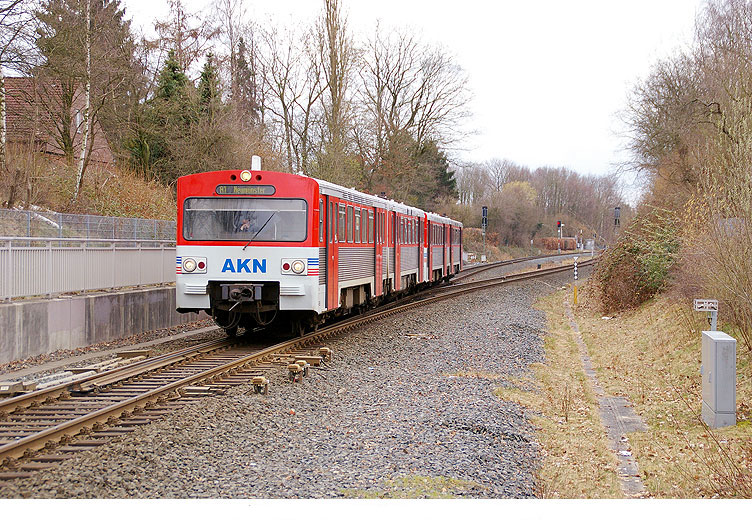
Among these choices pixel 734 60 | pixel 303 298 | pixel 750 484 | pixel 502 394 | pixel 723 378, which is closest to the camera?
pixel 750 484

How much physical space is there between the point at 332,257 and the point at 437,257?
1582 centimetres

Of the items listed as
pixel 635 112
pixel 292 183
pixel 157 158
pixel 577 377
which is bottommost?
pixel 577 377

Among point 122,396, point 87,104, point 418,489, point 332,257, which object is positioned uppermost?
point 87,104

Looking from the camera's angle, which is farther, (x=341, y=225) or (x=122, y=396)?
(x=341, y=225)

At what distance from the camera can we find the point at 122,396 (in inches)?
353

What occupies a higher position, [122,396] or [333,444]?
[122,396]

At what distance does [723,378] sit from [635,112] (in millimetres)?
27210

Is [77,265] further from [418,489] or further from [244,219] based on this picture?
[418,489]

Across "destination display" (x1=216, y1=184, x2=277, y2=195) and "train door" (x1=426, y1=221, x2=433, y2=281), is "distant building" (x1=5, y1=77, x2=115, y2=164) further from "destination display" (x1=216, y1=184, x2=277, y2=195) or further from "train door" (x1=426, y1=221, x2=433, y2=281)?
"train door" (x1=426, y1=221, x2=433, y2=281)

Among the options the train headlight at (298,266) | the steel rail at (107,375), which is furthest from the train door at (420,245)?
the train headlight at (298,266)

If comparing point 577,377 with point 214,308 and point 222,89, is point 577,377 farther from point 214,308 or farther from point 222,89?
point 222,89

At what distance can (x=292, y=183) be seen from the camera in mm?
13070

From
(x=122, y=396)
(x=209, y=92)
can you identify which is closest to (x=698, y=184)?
(x=122, y=396)

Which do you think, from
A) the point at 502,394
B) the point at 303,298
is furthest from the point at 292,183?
the point at 502,394
